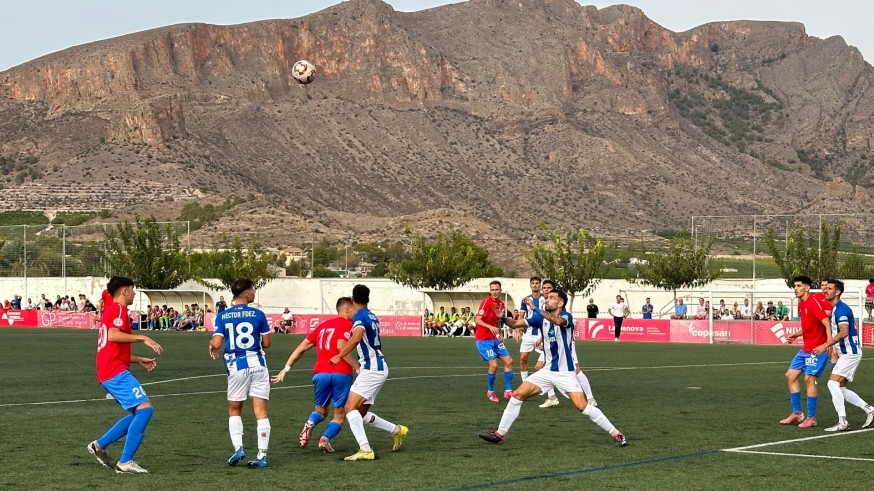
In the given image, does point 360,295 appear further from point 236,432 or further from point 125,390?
point 125,390

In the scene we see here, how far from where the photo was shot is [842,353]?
16656 mm

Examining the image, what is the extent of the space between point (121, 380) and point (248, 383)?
1.24m

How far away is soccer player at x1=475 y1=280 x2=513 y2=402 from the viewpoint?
2048 centimetres

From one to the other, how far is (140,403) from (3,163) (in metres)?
140

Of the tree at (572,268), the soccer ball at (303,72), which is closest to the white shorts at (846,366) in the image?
the soccer ball at (303,72)

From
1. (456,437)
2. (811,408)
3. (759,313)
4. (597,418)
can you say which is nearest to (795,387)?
(811,408)

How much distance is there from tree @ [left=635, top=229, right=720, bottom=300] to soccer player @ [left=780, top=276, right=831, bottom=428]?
158 ft

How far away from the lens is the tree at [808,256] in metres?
58.7

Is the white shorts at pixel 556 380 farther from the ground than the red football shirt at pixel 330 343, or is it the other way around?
the red football shirt at pixel 330 343

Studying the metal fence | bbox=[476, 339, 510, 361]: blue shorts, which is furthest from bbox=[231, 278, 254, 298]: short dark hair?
the metal fence

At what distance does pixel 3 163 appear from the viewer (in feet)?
475

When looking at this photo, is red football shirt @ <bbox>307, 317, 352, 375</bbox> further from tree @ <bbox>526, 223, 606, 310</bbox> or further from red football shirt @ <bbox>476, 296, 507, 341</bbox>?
tree @ <bbox>526, 223, 606, 310</bbox>

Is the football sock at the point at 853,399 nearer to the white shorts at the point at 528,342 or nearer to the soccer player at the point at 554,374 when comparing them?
the soccer player at the point at 554,374

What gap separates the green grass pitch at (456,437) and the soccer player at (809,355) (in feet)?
1.07
